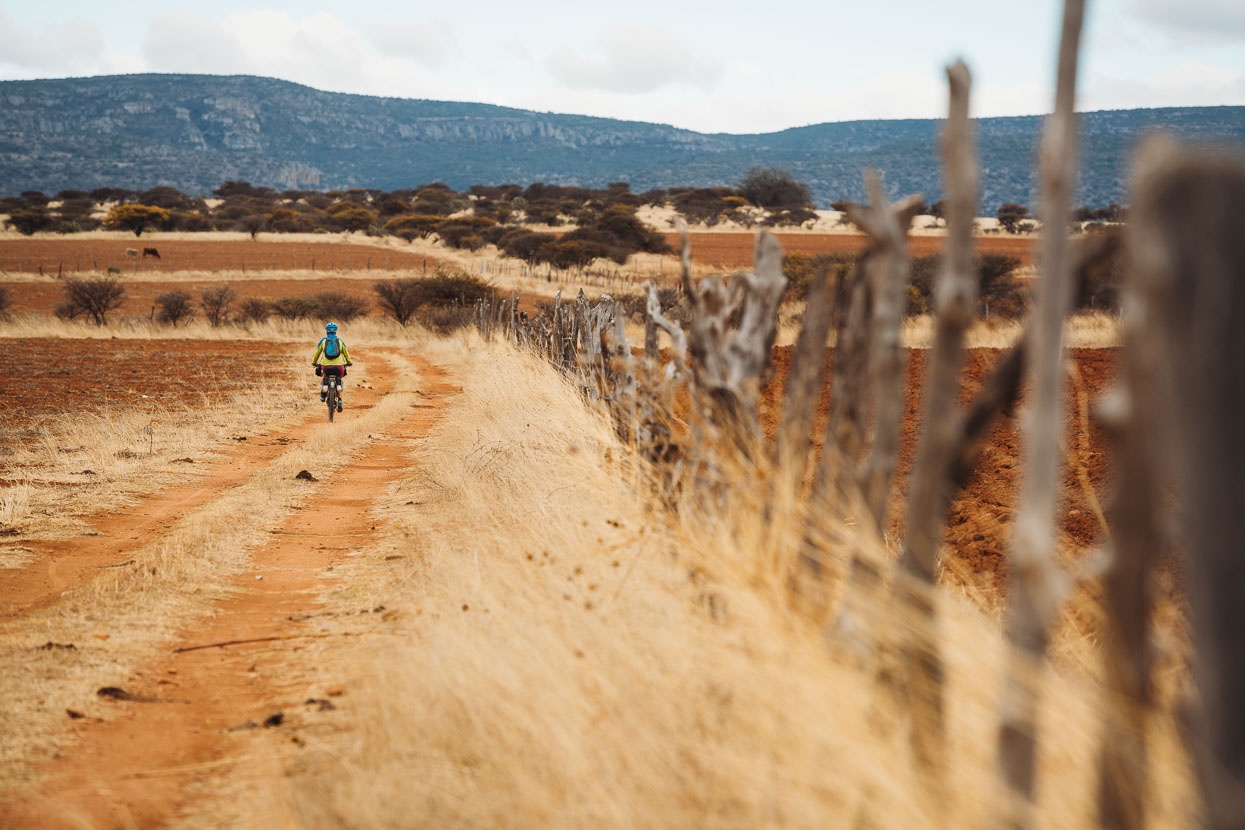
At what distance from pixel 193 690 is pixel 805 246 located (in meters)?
47.3

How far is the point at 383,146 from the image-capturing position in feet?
618

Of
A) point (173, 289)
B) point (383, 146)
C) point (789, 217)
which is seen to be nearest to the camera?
point (173, 289)

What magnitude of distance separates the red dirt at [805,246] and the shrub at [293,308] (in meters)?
18.1

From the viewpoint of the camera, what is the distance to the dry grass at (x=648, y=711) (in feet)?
6.38

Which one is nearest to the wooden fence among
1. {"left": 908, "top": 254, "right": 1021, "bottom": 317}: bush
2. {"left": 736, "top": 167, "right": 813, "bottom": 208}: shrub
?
{"left": 908, "top": 254, "right": 1021, "bottom": 317}: bush

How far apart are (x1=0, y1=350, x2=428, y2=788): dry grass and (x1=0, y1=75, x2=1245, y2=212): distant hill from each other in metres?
112

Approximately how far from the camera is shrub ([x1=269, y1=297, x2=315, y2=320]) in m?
29.3

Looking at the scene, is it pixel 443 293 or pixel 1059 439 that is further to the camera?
pixel 443 293

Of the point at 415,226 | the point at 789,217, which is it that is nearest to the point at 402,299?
the point at 415,226

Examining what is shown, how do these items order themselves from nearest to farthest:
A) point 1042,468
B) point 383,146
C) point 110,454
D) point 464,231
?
point 1042,468, point 110,454, point 464,231, point 383,146

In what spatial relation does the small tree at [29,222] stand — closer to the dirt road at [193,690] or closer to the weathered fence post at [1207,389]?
the dirt road at [193,690]

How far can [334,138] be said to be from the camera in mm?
186125

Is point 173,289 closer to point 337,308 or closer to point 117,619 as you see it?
point 337,308

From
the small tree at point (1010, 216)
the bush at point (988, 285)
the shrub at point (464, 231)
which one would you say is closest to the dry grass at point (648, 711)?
the bush at point (988, 285)
